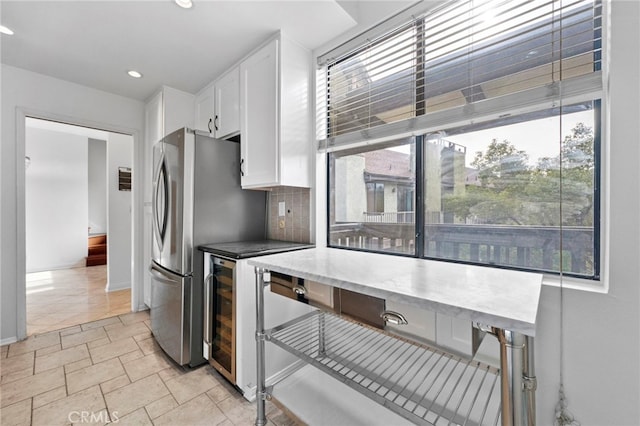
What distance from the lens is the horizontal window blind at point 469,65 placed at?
1.12m

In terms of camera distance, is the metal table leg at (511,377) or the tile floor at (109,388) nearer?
the metal table leg at (511,377)

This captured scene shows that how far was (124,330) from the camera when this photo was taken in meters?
2.59

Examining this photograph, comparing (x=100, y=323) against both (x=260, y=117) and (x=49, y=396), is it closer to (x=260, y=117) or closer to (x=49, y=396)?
(x=49, y=396)

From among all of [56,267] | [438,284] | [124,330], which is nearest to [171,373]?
[124,330]

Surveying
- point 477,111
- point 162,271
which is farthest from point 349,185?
point 162,271

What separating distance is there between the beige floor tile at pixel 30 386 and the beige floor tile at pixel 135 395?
0.46 metres

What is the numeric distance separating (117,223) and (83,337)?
2148 mm

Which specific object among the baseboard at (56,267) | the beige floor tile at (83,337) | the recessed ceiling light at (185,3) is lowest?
the beige floor tile at (83,337)

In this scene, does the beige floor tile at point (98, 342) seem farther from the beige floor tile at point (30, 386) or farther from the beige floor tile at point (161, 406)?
the beige floor tile at point (161, 406)

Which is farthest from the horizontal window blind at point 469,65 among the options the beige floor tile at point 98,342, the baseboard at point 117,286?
the baseboard at point 117,286

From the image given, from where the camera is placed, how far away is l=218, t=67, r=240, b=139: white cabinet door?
228cm

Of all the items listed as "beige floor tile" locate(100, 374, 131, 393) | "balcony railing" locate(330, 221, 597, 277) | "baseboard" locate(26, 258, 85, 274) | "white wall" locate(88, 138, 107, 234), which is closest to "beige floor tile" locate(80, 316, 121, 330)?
"beige floor tile" locate(100, 374, 131, 393)

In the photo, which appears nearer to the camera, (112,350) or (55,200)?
(112,350)

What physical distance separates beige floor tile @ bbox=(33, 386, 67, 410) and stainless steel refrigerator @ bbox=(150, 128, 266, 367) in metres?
0.58
